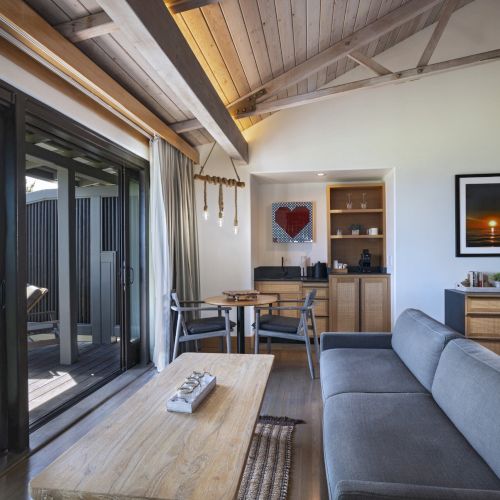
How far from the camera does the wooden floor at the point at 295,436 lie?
6.21 ft

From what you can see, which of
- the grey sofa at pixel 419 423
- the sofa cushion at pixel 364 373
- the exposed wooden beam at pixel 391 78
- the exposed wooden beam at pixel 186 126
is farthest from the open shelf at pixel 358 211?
the grey sofa at pixel 419 423

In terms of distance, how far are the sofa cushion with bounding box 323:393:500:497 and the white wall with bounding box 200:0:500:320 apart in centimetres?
296

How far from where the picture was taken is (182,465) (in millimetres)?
1243

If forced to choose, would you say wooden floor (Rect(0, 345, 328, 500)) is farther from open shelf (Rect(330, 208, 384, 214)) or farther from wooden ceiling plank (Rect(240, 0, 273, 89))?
wooden ceiling plank (Rect(240, 0, 273, 89))

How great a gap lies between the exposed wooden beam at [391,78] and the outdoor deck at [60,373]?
124 inches

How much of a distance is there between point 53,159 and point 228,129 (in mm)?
1704

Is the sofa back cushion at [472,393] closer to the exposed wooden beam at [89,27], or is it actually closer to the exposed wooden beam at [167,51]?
the exposed wooden beam at [167,51]

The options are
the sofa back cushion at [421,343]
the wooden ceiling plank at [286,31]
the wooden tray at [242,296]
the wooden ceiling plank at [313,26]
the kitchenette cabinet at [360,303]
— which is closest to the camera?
the sofa back cushion at [421,343]

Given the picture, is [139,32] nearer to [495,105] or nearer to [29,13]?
[29,13]

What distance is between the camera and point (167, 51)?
212 centimetres

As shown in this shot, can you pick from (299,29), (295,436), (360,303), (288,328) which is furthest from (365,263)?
(295,436)

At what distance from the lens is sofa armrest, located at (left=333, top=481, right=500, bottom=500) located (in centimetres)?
100

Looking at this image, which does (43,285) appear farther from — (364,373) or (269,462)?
(364,373)

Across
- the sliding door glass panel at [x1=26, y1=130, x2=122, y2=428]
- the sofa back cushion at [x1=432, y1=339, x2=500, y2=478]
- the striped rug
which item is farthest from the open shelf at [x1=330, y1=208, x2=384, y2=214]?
the sofa back cushion at [x1=432, y1=339, x2=500, y2=478]
